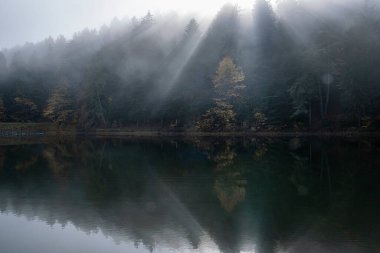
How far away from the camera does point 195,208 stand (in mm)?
14891

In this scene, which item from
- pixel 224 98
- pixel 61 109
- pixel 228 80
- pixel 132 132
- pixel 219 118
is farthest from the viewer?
pixel 61 109

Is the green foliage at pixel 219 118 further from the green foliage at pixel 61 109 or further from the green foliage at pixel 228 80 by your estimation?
the green foliage at pixel 61 109

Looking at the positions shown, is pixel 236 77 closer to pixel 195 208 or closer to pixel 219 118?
pixel 219 118

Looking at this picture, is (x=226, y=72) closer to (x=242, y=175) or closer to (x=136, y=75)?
(x=136, y=75)

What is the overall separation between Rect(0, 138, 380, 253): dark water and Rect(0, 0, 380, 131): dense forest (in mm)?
30423

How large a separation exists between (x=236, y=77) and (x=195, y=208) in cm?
5098

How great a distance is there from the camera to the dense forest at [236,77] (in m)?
54.4

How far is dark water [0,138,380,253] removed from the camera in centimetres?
1120

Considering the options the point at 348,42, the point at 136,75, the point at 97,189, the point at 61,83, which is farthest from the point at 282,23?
the point at 97,189

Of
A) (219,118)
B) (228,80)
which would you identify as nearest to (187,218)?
(219,118)

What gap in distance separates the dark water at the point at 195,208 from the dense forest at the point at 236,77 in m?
30.4

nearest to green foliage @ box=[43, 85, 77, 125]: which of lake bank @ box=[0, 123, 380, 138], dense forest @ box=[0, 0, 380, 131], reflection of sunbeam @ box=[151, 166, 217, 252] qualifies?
dense forest @ box=[0, 0, 380, 131]

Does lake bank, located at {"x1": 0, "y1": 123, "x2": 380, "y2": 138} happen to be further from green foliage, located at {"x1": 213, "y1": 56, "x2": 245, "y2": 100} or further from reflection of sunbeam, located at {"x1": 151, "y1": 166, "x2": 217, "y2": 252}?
reflection of sunbeam, located at {"x1": 151, "y1": 166, "x2": 217, "y2": 252}

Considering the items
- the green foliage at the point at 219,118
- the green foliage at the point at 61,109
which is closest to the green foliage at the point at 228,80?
the green foliage at the point at 219,118
